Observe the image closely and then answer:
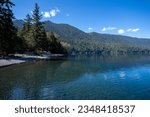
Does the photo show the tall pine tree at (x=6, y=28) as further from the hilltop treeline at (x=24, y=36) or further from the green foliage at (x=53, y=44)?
the green foliage at (x=53, y=44)

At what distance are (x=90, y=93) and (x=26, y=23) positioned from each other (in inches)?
3464

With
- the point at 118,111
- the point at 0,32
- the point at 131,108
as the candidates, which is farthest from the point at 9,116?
the point at 0,32

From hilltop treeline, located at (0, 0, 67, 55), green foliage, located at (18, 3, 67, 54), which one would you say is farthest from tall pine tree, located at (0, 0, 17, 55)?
green foliage, located at (18, 3, 67, 54)

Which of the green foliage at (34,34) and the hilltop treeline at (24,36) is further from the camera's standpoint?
the green foliage at (34,34)

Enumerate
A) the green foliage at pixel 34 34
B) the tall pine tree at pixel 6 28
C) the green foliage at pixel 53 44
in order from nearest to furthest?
the tall pine tree at pixel 6 28
the green foliage at pixel 34 34
the green foliage at pixel 53 44

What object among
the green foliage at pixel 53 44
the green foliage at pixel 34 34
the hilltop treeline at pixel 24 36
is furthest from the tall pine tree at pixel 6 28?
the green foliage at pixel 53 44

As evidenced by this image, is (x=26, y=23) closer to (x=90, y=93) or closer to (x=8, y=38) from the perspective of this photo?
(x=8, y=38)

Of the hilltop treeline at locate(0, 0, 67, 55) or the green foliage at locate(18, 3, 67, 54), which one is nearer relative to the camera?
the hilltop treeline at locate(0, 0, 67, 55)

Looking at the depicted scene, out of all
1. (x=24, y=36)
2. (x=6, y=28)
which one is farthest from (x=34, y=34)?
(x=6, y=28)

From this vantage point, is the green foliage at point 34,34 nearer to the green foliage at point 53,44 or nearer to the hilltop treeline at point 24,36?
the hilltop treeline at point 24,36

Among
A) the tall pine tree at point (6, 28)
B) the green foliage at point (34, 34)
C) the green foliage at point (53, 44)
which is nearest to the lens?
the tall pine tree at point (6, 28)

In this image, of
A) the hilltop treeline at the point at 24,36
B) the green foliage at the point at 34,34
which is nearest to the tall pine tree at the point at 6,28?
the hilltop treeline at the point at 24,36

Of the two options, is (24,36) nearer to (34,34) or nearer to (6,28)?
(34,34)

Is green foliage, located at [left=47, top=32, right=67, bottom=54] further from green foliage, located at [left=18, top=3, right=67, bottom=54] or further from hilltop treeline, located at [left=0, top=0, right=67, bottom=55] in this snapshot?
green foliage, located at [left=18, top=3, right=67, bottom=54]
